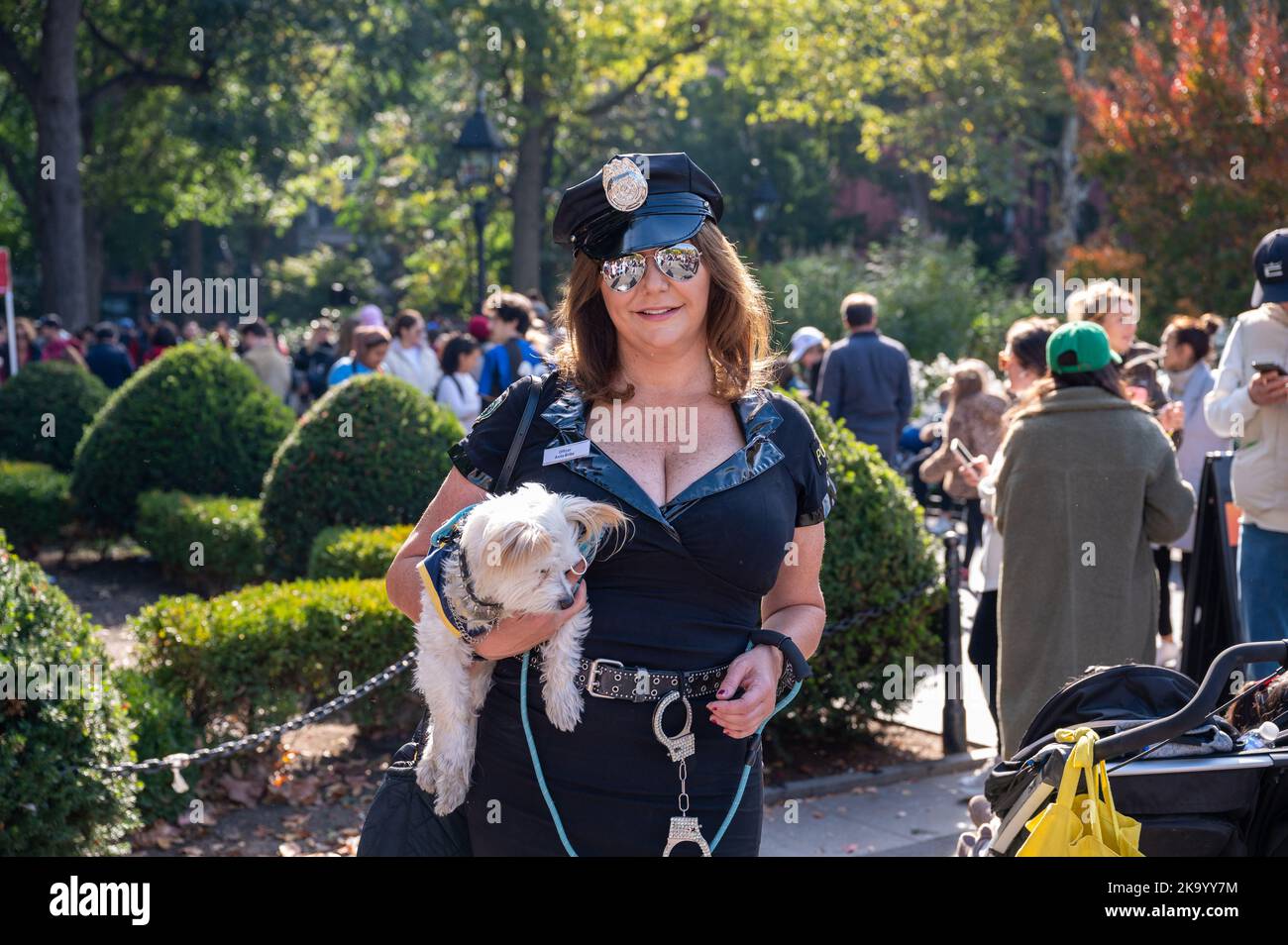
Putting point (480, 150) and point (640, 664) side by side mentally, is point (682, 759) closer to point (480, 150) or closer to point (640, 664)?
point (640, 664)

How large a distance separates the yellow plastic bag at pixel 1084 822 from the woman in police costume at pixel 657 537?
1.75 ft

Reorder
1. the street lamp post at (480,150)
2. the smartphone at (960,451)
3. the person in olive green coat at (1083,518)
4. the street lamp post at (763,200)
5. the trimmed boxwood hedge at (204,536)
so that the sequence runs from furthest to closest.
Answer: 1. the street lamp post at (763,200)
2. the street lamp post at (480,150)
3. the trimmed boxwood hedge at (204,536)
4. the smartphone at (960,451)
5. the person in olive green coat at (1083,518)

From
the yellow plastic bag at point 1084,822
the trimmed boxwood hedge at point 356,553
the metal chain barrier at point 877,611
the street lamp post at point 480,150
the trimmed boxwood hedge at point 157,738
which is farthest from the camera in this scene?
the street lamp post at point 480,150

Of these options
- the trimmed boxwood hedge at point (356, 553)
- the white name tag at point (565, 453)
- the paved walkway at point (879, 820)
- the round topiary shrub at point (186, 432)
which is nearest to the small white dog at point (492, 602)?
the white name tag at point (565, 453)

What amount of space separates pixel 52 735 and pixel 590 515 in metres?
2.74

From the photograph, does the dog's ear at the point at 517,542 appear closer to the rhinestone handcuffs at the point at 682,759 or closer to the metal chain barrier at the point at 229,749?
the rhinestone handcuffs at the point at 682,759

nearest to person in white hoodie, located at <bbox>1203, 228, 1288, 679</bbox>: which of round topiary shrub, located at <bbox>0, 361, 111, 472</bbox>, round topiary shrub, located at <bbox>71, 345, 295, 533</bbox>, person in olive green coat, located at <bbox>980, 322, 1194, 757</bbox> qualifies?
person in olive green coat, located at <bbox>980, 322, 1194, 757</bbox>

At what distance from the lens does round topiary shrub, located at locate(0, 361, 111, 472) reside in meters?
15.0

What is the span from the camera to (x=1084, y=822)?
2475 mm

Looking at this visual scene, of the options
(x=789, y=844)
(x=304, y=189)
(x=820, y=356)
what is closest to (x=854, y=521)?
(x=789, y=844)

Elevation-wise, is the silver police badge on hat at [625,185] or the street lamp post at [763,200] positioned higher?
the street lamp post at [763,200]

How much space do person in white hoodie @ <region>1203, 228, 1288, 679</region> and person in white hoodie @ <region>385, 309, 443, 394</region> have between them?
7160 mm

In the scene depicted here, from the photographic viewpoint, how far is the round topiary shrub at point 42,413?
1502cm

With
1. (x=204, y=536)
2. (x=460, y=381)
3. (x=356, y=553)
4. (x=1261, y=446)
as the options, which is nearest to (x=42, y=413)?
(x=204, y=536)
